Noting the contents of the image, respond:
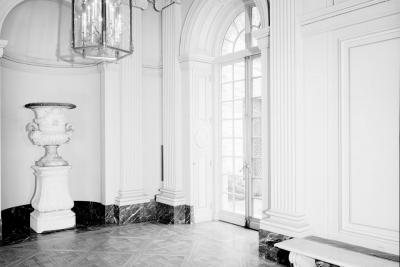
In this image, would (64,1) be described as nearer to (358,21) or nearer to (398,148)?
(358,21)

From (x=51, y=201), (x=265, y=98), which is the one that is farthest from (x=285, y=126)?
(x=51, y=201)

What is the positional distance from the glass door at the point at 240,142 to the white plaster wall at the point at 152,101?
1.12 meters

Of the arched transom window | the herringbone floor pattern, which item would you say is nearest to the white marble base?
the herringbone floor pattern

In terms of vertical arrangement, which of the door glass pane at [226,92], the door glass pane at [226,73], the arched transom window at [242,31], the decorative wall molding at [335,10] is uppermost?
the arched transom window at [242,31]

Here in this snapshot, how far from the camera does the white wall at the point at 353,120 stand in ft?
11.6

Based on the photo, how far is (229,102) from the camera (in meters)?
6.30

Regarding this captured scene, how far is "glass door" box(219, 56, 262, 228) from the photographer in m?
5.86

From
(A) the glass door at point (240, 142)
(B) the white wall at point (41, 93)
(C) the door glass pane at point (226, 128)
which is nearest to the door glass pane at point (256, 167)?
(A) the glass door at point (240, 142)

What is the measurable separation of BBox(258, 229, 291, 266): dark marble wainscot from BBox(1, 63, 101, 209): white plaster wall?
321cm

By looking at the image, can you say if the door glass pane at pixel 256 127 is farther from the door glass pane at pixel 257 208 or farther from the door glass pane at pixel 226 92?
the door glass pane at pixel 257 208

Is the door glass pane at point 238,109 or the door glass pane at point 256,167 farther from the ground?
the door glass pane at point 238,109

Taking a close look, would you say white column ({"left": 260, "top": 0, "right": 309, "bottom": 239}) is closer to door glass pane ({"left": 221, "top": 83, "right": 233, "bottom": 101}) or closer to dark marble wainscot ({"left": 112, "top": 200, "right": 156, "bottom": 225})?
door glass pane ({"left": 221, "top": 83, "right": 233, "bottom": 101})

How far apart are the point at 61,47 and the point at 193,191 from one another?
334cm

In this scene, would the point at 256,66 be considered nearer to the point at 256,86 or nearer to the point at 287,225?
the point at 256,86
